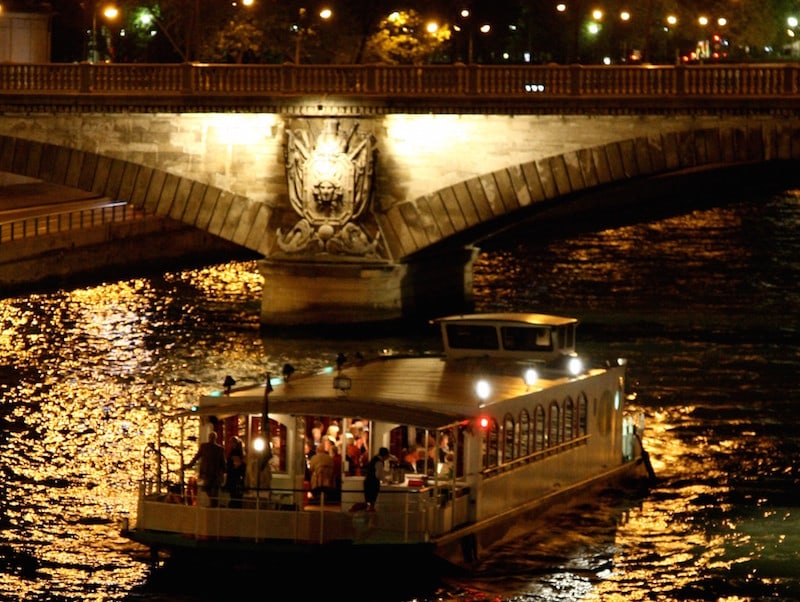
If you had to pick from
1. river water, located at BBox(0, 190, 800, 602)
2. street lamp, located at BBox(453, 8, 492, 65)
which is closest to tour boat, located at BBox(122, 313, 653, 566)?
river water, located at BBox(0, 190, 800, 602)

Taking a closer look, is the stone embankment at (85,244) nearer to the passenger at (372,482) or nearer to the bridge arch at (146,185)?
the bridge arch at (146,185)

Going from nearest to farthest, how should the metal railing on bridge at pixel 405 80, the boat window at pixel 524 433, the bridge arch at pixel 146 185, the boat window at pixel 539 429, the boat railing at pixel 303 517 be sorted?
the boat railing at pixel 303 517 < the boat window at pixel 524 433 < the boat window at pixel 539 429 < the metal railing on bridge at pixel 405 80 < the bridge arch at pixel 146 185

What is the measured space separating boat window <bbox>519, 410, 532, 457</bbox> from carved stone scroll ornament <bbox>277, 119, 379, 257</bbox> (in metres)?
21.2

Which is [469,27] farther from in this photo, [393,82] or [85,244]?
[393,82]

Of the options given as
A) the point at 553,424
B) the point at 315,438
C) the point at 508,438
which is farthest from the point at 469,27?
the point at 315,438

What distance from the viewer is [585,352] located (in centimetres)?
4525

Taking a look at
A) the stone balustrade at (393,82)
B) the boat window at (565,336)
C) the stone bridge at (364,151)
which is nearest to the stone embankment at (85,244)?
the stone bridge at (364,151)

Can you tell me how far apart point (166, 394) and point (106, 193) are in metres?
11.2

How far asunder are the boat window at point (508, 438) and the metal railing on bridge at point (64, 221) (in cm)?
3009

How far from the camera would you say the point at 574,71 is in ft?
156

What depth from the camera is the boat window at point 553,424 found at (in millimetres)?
29375

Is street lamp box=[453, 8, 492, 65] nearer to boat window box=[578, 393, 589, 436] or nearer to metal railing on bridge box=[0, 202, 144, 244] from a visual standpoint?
metal railing on bridge box=[0, 202, 144, 244]

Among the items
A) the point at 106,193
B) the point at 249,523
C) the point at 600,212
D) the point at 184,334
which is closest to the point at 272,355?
the point at 184,334

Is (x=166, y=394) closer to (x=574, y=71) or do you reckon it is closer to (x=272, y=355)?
(x=272, y=355)
